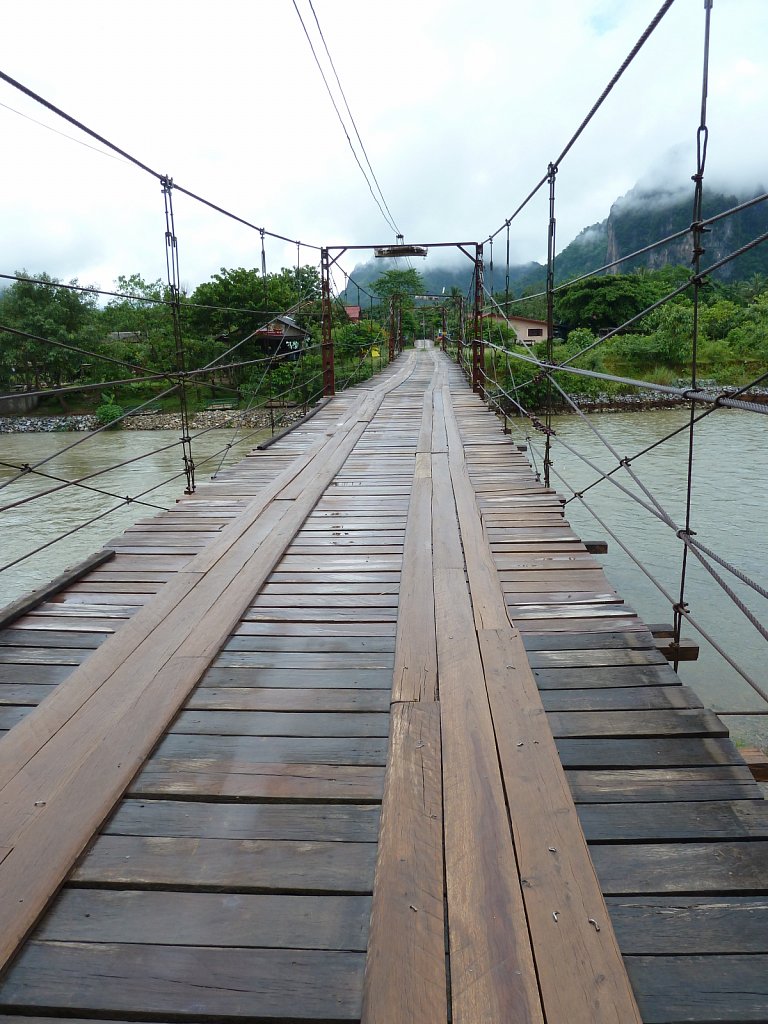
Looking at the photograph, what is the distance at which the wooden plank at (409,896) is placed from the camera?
0.78m

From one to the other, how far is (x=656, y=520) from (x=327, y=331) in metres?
4.22

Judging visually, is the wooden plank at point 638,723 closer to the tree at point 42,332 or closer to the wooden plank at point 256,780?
the wooden plank at point 256,780

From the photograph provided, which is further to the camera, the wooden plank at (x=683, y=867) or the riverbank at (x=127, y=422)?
the riverbank at (x=127, y=422)

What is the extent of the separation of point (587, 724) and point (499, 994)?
1.96ft

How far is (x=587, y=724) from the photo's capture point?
1.31 m

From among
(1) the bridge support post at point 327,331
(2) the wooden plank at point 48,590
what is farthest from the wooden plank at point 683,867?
(1) the bridge support post at point 327,331

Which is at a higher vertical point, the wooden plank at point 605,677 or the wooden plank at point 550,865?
the wooden plank at point 605,677

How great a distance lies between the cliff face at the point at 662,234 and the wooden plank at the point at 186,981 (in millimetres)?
38804

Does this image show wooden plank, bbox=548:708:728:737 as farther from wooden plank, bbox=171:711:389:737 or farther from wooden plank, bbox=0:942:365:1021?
wooden plank, bbox=0:942:365:1021

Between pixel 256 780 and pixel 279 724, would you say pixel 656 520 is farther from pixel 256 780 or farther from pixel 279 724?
pixel 256 780

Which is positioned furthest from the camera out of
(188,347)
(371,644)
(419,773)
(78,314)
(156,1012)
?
(78,314)

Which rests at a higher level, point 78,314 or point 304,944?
point 78,314

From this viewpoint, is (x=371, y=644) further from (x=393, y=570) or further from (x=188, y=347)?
(x=188, y=347)

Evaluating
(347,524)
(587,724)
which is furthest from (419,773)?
(347,524)
